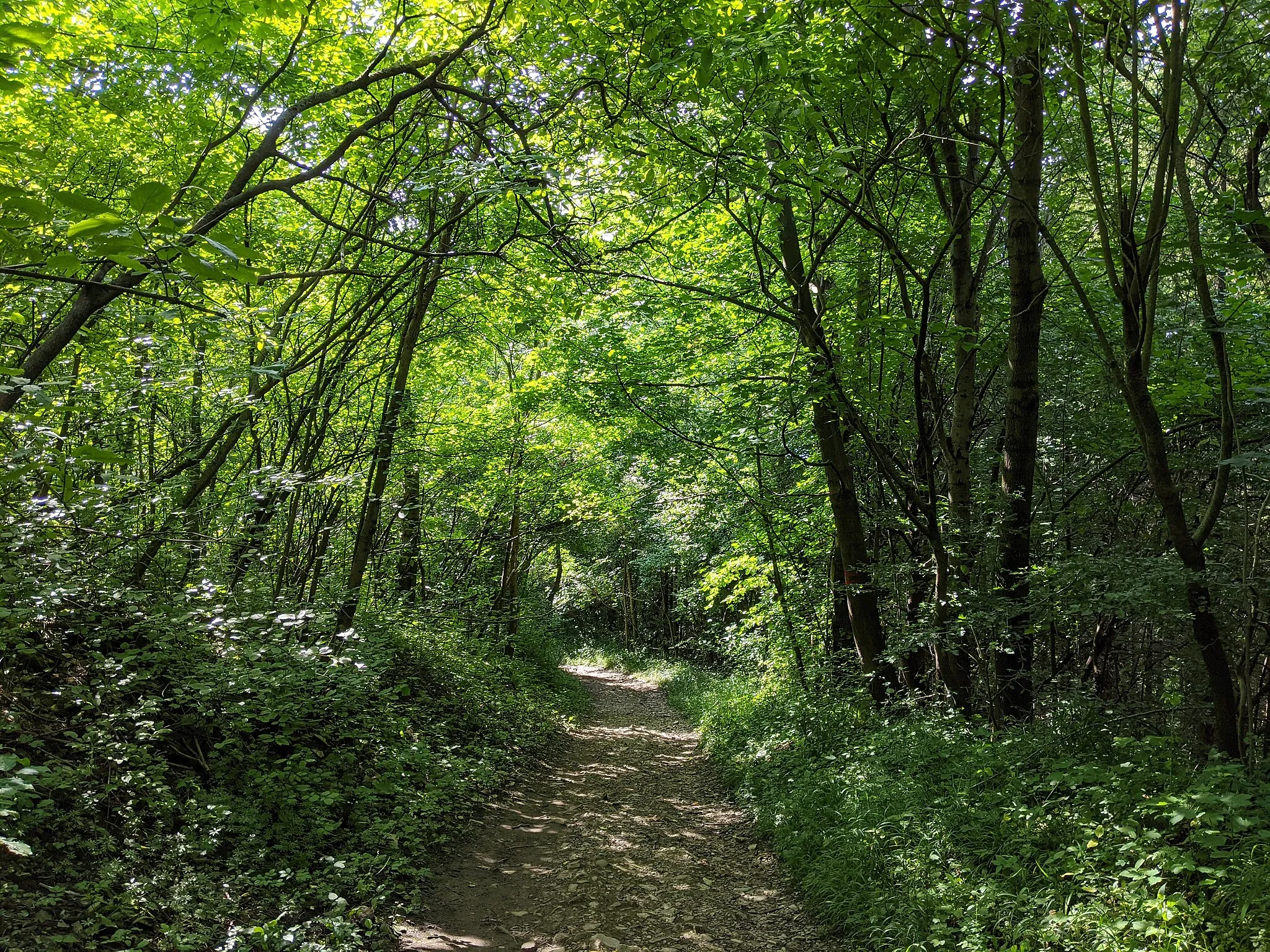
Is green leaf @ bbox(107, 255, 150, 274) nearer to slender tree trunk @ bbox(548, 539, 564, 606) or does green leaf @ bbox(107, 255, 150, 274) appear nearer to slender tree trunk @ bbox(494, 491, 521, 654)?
slender tree trunk @ bbox(494, 491, 521, 654)

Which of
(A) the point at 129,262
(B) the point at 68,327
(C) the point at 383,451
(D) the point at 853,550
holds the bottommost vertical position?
(D) the point at 853,550

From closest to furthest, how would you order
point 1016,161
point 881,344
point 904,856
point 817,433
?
point 904,856 < point 1016,161 < point 881,344 < point 817,433

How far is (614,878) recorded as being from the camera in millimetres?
5926

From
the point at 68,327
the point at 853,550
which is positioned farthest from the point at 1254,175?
the point at 68,327

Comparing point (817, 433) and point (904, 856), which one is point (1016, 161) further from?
point (904, 856)

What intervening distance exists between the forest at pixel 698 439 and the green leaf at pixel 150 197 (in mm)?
14

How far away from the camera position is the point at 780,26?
191 inches

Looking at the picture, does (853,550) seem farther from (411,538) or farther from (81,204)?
(81,204)

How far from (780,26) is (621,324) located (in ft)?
22.1

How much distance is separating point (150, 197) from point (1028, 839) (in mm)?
4927

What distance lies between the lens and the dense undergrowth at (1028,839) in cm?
320

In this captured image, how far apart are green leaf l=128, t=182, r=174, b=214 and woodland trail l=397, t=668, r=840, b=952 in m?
4.94

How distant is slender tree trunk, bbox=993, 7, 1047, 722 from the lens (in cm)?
545

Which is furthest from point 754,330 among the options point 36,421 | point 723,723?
point 36,421
